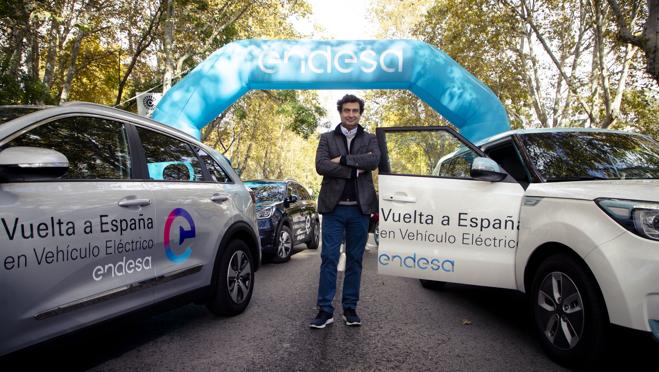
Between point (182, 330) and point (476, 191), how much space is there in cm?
279

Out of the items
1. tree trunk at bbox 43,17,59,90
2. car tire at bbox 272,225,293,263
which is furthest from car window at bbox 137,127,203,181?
tree trunk at bbox 43,17,59,90

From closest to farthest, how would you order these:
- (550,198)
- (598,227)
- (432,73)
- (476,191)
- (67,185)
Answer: (67,185)
(598,227)
(550,198)
(476,191)
(432,73)

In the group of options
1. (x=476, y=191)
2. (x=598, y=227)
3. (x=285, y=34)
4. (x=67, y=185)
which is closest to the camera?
(x=67, y=185)

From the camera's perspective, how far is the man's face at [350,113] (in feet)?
13.5

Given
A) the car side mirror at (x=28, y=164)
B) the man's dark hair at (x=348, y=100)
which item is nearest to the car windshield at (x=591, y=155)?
the man's dark hair at (x=348, y=100)

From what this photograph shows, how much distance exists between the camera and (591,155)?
3.80 metres

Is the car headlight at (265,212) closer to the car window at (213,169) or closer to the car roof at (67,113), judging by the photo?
the car window at (213,169)

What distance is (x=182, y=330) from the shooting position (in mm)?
3979

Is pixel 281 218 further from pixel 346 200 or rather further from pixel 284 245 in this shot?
pixel 346 200

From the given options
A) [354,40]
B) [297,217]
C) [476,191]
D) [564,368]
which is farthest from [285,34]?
[564,368]

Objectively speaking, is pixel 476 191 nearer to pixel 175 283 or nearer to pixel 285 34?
pixel 175 283

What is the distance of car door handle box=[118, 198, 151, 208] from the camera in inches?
118

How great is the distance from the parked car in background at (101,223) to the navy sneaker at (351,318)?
1.08 meters

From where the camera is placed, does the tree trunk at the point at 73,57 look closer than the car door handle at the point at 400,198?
No
